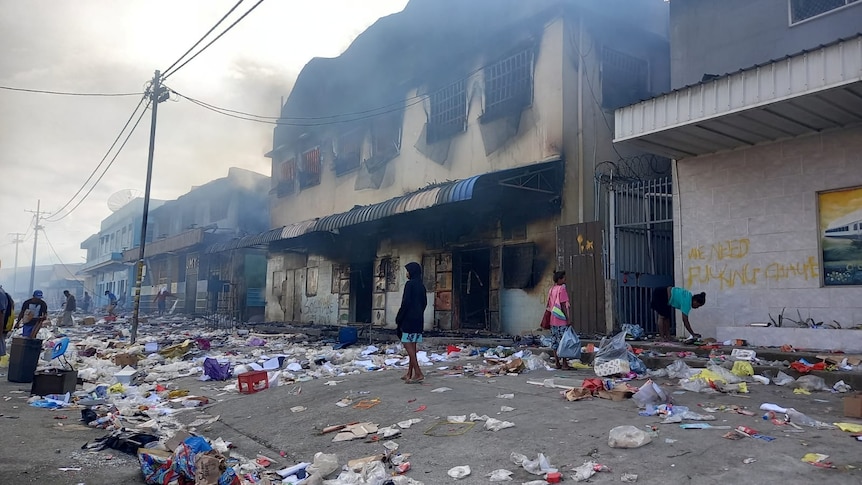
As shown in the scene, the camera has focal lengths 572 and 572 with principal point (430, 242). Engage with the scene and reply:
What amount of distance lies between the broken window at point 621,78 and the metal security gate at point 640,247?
2.32 m

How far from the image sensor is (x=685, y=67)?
9273mm

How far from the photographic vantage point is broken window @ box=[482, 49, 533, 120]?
11992 mm

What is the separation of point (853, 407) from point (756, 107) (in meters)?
3.88

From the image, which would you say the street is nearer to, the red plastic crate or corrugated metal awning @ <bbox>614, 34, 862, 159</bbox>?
the red plastic crate

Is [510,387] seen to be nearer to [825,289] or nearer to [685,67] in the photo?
[825,289]

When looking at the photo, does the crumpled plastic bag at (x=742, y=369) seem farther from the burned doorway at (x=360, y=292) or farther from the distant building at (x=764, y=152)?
the burned doorway at (x=360, y=292)

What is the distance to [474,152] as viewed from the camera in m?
13.2

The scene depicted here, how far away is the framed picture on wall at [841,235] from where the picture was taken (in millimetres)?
7336

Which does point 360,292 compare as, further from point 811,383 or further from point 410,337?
point 811,383

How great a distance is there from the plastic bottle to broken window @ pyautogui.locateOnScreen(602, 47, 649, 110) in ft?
27.4

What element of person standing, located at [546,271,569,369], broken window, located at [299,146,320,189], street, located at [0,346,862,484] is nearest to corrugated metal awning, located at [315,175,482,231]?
person standing, located at [546,271,569,369]

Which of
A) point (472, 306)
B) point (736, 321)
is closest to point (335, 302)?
point (472, 306)

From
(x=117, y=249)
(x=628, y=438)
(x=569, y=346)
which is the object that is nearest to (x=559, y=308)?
(x=569, y=346)

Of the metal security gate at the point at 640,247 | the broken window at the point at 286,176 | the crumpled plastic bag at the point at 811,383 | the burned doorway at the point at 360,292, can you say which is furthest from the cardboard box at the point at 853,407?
the broken window at the point at 286,176
